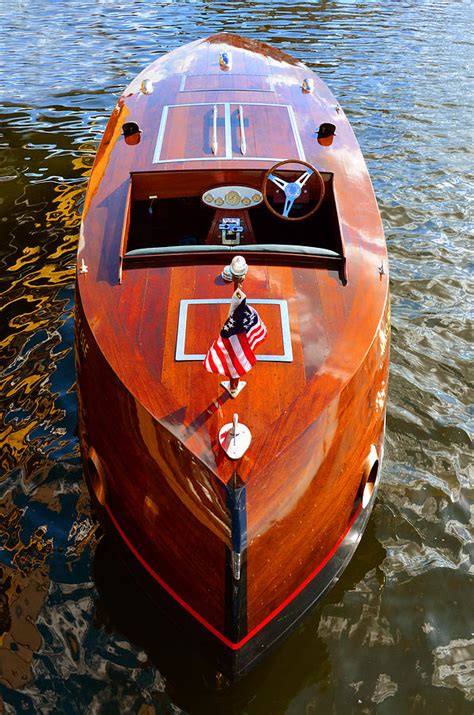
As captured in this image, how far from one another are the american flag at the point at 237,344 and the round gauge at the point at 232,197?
249cm

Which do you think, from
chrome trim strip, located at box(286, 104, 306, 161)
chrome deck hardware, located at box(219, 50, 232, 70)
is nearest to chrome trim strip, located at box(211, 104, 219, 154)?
chrome trim strip, located at box(286, 104, 306, 161)

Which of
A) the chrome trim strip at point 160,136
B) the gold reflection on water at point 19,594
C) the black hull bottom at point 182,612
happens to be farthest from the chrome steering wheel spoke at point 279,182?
the gold reflection on water at point 19,594

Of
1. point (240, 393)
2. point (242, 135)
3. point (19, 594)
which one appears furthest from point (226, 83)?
point (19, 594)

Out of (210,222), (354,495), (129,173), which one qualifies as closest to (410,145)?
(210,222)

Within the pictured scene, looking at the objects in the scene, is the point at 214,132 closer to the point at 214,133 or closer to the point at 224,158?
the point at 214,133

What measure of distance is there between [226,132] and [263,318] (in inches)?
118

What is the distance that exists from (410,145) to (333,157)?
17.3ft

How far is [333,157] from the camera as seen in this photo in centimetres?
582

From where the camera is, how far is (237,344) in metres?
3.06

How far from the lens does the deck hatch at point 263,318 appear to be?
3.63 metres

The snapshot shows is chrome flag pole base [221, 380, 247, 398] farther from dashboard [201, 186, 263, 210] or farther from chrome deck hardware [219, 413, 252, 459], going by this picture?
dashboard [201, 186, 263, 210]

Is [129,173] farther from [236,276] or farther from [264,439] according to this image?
[264,439]

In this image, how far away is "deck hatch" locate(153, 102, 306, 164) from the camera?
5.61 metres

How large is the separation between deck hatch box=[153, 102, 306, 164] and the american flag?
301 centimetres
